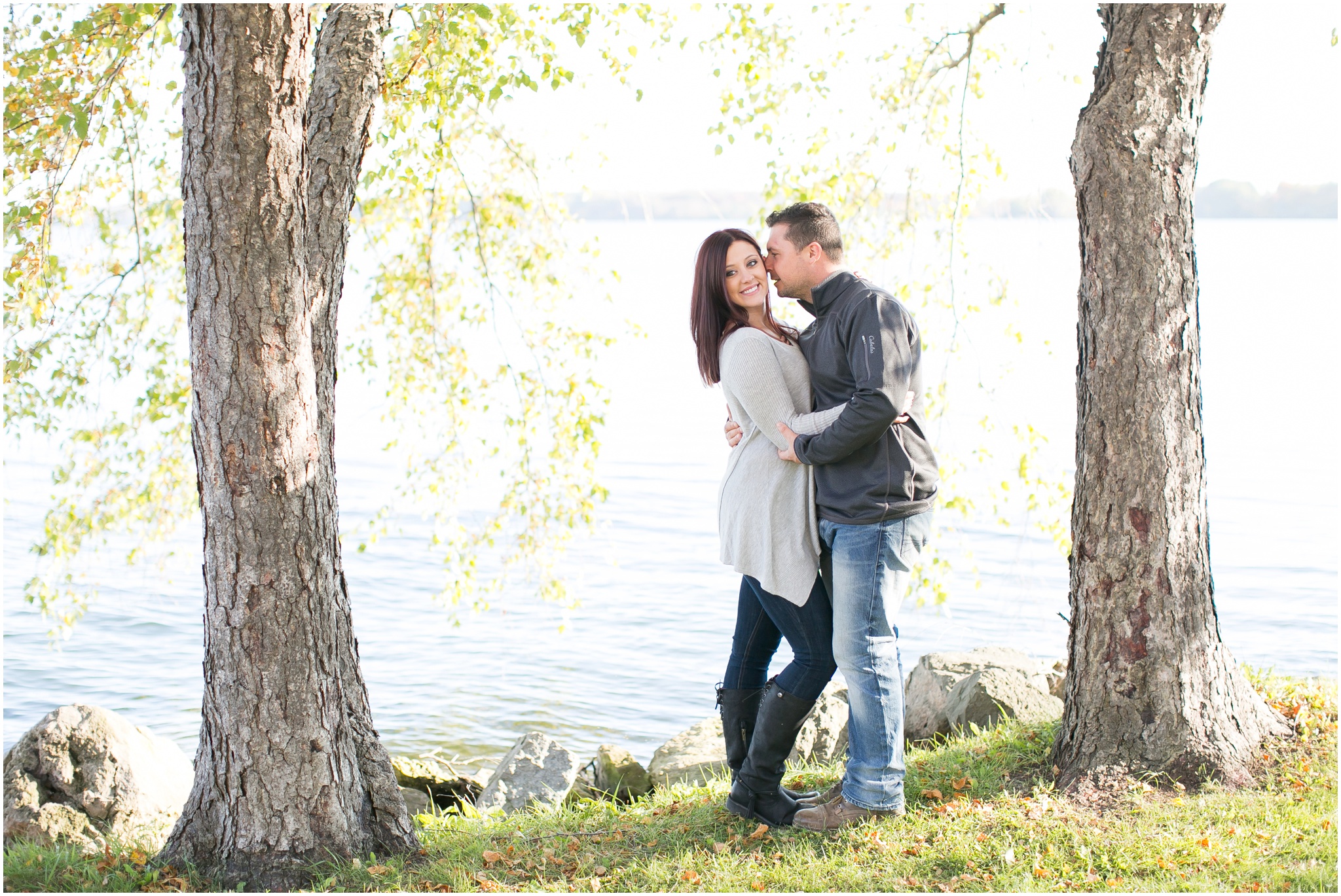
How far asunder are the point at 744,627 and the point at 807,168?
11.8 ft

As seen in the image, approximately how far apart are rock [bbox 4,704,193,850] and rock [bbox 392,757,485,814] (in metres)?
1.20

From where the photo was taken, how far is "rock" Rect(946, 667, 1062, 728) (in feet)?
17.3

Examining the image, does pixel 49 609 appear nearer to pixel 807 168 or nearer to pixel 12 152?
pixel 12 152

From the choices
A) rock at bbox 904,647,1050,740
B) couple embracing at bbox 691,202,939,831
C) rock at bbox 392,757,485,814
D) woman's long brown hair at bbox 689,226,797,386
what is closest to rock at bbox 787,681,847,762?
rock at bbox 904,647,1050,740

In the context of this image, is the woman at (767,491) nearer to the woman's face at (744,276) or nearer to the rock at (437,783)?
the woman's face at (744,276)

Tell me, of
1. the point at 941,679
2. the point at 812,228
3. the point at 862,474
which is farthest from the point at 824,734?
the point at 812,228

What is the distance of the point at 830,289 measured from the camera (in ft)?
12.7

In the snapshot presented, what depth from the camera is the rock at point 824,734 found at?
5652 millimetres

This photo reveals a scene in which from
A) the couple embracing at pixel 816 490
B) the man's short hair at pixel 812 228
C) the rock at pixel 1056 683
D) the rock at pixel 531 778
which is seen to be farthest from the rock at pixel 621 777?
the man's short hair at pixel 812 228

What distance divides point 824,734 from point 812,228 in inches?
121

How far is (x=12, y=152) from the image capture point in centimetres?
488

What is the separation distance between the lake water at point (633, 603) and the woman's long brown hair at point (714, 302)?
2441mm

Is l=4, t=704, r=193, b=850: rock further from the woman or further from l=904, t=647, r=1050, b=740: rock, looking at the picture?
l=904, t=647, r=1050, b=740: rock

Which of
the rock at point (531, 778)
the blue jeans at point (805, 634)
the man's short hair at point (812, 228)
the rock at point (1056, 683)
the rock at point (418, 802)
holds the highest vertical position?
the man's short hair at point (812, 228)
